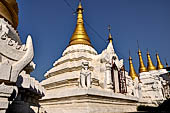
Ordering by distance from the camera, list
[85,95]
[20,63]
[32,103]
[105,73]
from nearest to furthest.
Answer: [20,63]
[32,103]
[85,95]
[105,73]

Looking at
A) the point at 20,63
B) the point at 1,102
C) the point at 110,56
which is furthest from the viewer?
the point at 110,56

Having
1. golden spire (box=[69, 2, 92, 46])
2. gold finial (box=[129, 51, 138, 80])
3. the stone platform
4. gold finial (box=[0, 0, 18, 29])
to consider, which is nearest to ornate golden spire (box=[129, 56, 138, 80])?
gold finial (box=[129, 51, 138, 80])

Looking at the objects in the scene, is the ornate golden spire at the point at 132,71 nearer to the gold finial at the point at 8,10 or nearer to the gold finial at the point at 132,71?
the gold finial at the point at 132,71

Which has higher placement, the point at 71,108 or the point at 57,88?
the point at 57,88

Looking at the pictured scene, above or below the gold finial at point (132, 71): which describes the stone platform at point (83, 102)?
below

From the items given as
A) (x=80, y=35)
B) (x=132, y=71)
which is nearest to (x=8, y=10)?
(x=80, y=35)

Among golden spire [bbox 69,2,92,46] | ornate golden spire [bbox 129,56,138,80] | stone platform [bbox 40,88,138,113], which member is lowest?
stone platform [bbox 40,88,138,113]

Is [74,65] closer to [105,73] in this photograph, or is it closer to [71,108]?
[105,73]

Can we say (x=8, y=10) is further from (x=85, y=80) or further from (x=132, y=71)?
(x=132, y=71)

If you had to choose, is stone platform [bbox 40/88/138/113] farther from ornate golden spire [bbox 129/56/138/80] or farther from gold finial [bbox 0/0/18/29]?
ornate golden spire [bbox 129/56/138/80]

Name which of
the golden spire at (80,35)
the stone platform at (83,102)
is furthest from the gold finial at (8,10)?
the golden spire at (80,35)

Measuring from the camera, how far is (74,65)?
1170 centimetres

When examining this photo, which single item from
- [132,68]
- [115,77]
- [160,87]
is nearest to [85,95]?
[115,77]

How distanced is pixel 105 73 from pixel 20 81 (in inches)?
330
